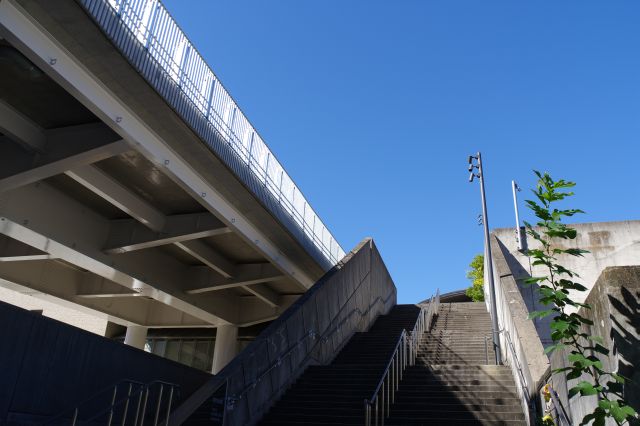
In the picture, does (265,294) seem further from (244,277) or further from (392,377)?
(392,377)

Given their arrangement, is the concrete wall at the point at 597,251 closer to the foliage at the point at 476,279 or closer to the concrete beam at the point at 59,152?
the foliage at the point at 476,279

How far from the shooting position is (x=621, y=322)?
4.09 meters

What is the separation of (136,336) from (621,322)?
2397 centimetres

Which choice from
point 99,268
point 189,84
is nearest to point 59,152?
point 189,84

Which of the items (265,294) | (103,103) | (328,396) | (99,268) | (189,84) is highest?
(189,84)

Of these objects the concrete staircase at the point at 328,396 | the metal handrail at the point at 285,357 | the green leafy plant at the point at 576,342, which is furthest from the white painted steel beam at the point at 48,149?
the green leafy plant at the point at 576,342

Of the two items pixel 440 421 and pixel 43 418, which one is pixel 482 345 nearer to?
pixel 440 421

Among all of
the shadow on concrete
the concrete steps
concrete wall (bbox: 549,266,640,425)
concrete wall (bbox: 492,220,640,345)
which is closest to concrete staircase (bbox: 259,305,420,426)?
the concrete steps

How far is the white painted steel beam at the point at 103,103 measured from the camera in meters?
8.03

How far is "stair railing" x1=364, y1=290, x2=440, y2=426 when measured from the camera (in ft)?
27.6

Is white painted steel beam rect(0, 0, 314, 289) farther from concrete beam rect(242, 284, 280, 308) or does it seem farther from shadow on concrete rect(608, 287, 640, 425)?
shadow on concrete rect(608, 287, 640, 425)

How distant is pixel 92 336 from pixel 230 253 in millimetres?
7967

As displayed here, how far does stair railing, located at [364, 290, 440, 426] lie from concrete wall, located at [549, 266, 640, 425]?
432 centimetres

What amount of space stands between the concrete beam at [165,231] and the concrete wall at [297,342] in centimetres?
363
